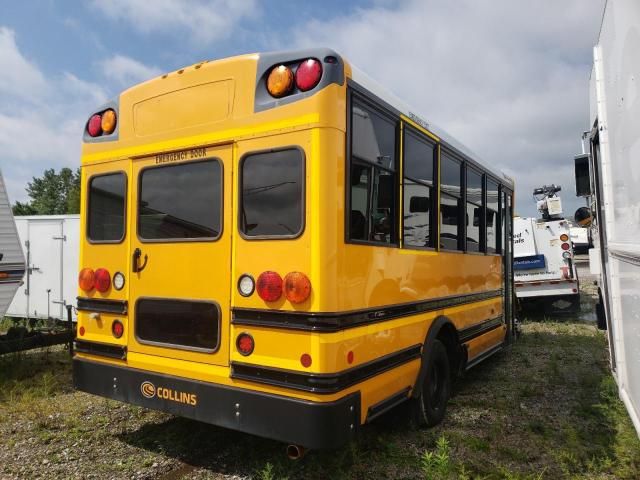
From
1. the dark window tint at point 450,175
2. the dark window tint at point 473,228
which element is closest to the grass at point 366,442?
the dark window tint at point 473,228

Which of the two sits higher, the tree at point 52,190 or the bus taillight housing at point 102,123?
the tree at point 52,190

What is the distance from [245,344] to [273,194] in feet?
3.12

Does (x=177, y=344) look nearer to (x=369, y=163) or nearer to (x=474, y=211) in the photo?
(x=369, y=163)

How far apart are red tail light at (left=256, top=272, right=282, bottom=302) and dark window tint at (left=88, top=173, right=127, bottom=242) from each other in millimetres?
1383

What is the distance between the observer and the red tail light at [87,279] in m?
4.02

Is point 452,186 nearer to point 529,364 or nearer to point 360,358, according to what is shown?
point 360,358

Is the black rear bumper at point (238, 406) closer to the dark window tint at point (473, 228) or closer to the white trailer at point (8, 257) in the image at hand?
the dark window tint at point (473, 228)

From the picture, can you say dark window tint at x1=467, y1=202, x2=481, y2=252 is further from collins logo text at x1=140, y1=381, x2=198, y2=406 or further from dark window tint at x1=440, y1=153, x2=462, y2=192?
collins logo text at x1=140, y1=381, x2=198, y2=406

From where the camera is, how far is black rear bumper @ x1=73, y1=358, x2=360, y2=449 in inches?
114

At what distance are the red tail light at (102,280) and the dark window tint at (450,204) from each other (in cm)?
276

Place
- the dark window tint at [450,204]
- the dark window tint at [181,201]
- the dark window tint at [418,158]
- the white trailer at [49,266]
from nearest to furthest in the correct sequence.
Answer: the dark window tint at [181,201]
the dark window tint at [418,158]
the dark window tint at [450,204]
the white trailer at [49,266]

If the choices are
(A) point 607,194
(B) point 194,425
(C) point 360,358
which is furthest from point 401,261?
(B) point 194,425

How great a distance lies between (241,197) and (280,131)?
1.65 ft

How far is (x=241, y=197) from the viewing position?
3.32 meters
